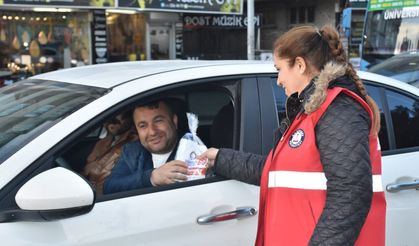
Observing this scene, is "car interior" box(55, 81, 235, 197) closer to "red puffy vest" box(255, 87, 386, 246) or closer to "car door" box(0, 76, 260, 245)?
"car door" box(0, 76, 260, 245)

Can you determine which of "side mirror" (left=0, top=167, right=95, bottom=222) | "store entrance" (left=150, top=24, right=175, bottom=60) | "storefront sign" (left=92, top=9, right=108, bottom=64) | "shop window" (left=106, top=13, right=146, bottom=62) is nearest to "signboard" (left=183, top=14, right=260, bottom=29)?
"store entrance" (left=150, top=24, right=175, bottom=60)

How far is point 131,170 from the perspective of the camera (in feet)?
8.45

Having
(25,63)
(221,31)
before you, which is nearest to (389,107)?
(25,63)

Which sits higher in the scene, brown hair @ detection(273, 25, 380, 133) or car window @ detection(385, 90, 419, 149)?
brown hair @ detection(273, 25, 380, 133)

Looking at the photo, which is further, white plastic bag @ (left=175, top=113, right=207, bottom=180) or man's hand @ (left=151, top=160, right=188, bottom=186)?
white plastic bag @ (left=175, top=113, right=207, bottom=180)

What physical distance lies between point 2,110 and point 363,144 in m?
1.69

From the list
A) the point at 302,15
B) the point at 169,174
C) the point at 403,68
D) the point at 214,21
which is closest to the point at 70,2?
the point at 214,21

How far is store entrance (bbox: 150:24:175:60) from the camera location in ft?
44.2

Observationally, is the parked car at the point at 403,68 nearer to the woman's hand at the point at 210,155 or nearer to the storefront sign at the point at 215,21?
the woman's hand at the point at 210,155

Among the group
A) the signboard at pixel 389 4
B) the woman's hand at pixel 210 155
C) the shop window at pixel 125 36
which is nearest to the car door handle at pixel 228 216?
the woman's hand at pixel 210 155

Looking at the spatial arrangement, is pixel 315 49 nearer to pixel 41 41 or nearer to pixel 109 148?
pixel 109 148

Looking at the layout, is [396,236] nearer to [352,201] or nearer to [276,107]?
[276,107]

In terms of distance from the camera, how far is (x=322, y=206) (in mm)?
1866

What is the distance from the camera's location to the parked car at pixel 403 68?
7.25 meters
